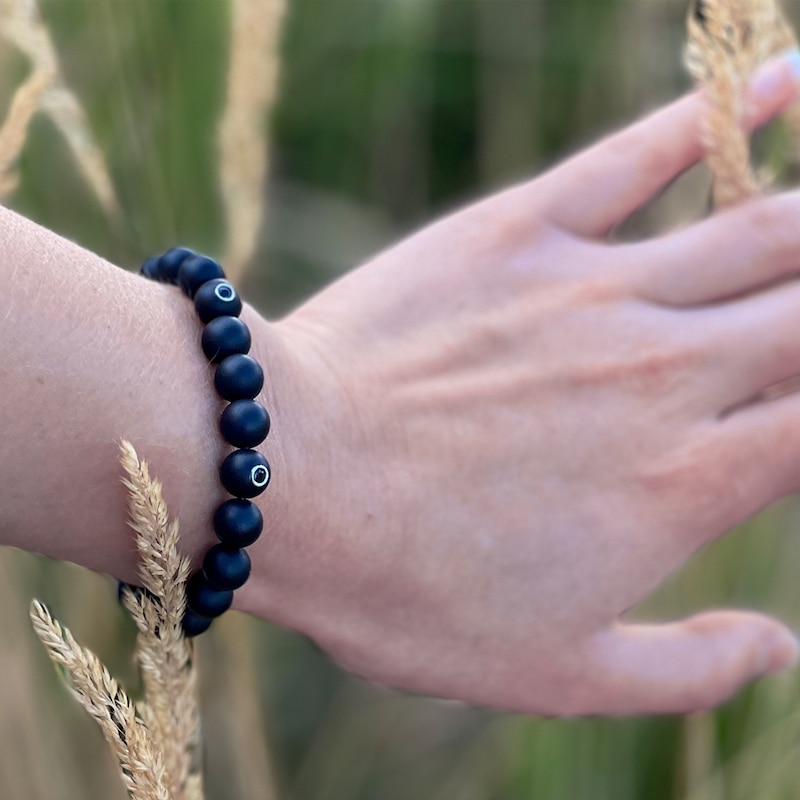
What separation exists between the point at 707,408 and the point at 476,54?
553 millimetres

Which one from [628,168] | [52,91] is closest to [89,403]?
[52,91]

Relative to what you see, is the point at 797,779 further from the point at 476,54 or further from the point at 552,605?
the point at 476,54

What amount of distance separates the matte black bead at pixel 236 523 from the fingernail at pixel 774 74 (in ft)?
1.54

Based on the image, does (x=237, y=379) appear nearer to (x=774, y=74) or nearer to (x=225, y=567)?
(x=225, y=567)

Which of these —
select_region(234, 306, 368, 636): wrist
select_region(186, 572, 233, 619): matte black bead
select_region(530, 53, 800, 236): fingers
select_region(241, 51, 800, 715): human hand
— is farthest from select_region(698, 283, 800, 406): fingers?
select_region(186, 572, 233, 619): matte black bead

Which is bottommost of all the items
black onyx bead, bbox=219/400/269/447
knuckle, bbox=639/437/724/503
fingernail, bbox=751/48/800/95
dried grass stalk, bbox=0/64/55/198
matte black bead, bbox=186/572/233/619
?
matte black bead, bbox=186/572/233/619

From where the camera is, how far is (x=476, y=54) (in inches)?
41.8

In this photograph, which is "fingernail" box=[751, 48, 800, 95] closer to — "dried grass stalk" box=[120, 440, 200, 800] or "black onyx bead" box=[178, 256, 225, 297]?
"black onyx bead" box=[178, 256, 225, 297]

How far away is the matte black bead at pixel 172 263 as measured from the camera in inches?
22.0

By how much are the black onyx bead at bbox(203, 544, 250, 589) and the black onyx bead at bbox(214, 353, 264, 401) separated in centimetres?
8

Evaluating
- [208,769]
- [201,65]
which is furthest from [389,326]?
[208,769]

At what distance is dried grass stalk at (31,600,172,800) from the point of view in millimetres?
387

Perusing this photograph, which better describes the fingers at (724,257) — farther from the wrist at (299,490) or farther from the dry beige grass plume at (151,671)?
the dry beige grass plume at (151,671)

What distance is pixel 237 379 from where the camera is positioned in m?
0.50
